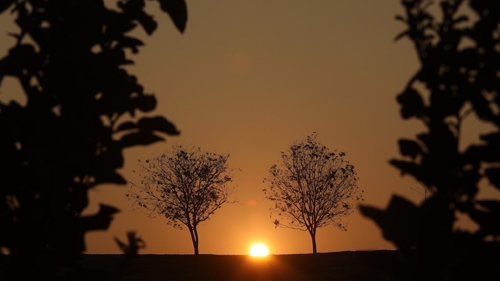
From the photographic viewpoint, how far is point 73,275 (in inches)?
194

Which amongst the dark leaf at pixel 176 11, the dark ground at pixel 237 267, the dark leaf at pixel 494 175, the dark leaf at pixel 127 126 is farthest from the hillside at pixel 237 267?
the dark leaf at pixel 176 11

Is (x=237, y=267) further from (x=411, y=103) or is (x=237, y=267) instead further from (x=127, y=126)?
(x=411, y=103)

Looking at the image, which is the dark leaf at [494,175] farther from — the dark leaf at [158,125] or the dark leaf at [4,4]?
the dark leaf at [4,4]

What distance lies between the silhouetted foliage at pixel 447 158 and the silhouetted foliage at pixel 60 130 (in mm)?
1537

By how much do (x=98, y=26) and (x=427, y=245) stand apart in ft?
7.85

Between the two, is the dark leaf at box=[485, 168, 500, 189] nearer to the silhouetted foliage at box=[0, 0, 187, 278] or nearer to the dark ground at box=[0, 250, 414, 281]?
the silhouetted foliage at box=[0, 0, 187, 278]

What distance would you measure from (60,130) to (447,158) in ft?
7.51

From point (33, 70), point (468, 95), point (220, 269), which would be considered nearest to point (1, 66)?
point (33, 70)

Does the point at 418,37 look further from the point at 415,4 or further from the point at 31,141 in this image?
the point at 31,141

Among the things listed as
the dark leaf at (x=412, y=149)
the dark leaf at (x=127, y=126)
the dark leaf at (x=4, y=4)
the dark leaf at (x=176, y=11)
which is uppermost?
the dark leaf at (x=4, y=4)

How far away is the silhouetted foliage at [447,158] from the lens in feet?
14.3

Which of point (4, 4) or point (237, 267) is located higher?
point (237, 267)

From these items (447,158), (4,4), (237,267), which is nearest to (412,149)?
(447,158)

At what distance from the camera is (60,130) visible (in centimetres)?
462
